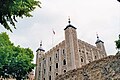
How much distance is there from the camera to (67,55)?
50.3 metres

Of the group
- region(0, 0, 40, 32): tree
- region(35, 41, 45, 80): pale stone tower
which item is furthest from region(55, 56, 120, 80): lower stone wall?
region(35, 41, 45, 80): pale stone tower

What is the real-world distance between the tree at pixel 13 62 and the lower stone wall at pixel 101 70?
9.89 metres

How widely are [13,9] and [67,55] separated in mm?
44140

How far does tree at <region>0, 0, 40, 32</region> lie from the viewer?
246 inches

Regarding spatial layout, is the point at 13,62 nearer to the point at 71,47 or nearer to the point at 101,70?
the point at 101,70

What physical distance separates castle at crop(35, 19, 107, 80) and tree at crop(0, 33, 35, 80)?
24156mm

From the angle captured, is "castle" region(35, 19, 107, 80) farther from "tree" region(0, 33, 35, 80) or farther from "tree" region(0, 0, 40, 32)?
"tree" region(0, 0, 40, 32)

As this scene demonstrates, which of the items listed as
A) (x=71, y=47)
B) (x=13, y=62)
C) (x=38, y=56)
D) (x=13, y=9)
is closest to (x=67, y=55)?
(x=71, y=47)

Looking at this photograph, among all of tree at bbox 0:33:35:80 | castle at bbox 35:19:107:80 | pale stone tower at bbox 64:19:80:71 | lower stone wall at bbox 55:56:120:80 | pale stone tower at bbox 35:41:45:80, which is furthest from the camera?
pale stone tower at bbox 35:41:45:80

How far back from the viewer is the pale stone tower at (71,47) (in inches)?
1841

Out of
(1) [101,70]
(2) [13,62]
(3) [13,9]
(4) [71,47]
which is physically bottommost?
(1) [101,70]

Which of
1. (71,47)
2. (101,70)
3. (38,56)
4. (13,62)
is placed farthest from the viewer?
(38,56)

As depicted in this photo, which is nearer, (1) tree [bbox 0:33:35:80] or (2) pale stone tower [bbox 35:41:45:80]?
(1) tree [bbox 0:33:35:80]

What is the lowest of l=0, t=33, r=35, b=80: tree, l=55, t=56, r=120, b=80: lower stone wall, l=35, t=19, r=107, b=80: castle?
l=55, t=56, r=120, b=80: lower stone wall
